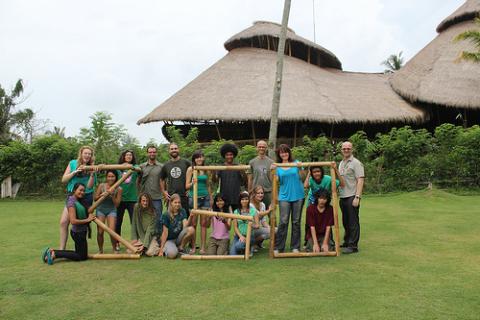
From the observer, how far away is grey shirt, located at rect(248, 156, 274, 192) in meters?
5.81

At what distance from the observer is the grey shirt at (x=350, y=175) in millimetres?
5410

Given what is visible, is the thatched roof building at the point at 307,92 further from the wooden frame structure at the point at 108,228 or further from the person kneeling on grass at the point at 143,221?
the wooden frame structure at the point at 108,228

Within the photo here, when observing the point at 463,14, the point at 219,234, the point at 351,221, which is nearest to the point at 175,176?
the point at 219,234

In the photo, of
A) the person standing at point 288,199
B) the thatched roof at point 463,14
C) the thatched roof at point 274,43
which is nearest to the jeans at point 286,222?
the person standing at point 288,199

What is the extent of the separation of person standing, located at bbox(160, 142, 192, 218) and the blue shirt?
4.46 ft

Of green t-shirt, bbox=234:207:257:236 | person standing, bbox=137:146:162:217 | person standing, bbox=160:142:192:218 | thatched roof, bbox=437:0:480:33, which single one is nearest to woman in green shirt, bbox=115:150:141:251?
person standing, bbox=137:146:162:217

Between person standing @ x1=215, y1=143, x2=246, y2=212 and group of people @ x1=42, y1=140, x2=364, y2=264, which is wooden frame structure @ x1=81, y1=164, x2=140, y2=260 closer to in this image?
group of people @ x1=42, y1=140, x2=364, y2=264

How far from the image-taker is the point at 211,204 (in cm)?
573

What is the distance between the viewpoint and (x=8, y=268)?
4.81 metres

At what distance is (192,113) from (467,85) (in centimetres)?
1099

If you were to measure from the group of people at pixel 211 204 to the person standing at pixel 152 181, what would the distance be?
0.03 m

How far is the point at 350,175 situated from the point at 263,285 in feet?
7.02

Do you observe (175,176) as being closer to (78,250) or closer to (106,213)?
(106,213)

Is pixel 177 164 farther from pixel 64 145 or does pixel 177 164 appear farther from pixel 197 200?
pixel 64 145
